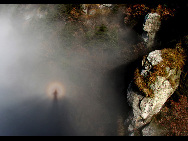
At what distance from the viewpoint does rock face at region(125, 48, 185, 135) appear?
8.09m

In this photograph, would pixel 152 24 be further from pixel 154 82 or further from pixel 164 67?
pixel 154 82

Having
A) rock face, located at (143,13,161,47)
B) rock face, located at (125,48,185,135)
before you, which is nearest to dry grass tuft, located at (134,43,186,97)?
rock face, located at (125,48,185,135)

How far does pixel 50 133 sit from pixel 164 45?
472 inches

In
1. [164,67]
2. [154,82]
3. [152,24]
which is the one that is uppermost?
[152,24]

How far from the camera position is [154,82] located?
26.5ft

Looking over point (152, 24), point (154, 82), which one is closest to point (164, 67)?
point (154, 82)

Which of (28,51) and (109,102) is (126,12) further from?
(28,51)

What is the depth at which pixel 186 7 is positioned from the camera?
9.56m

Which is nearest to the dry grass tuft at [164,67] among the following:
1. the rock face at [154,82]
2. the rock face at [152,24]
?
the rock face at [154,82]

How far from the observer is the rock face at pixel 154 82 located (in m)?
8.09

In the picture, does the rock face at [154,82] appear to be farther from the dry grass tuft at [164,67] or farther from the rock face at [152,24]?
the rock face at [152,24]

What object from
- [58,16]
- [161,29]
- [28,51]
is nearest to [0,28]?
[28,51]

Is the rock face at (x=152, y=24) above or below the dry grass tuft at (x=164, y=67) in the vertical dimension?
above

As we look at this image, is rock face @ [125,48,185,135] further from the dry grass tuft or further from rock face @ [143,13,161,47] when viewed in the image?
rock face @ [143,13,161,47]
